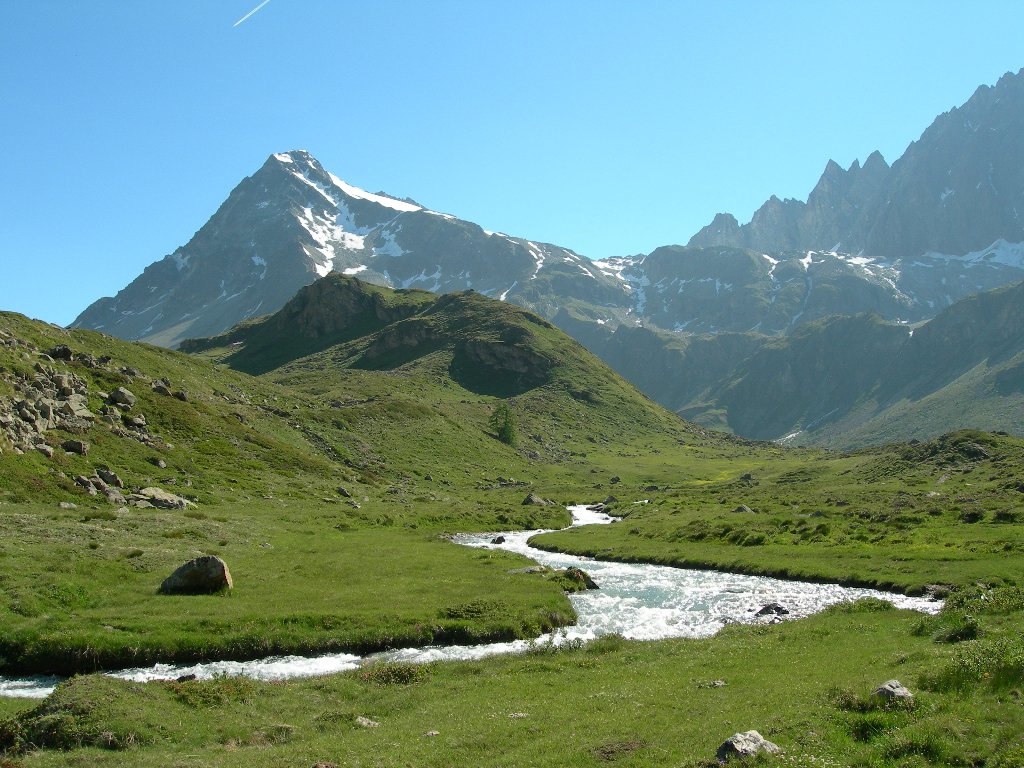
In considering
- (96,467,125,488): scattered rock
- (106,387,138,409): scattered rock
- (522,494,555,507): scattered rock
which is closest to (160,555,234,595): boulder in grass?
(96,467,125,488): scattered rock

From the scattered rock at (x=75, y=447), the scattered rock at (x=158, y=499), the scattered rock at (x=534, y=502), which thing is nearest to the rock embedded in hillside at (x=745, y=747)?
the scattered rock at (x=158, y=499)

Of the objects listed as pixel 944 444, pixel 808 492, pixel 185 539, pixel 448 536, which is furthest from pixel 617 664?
pixel 944 444

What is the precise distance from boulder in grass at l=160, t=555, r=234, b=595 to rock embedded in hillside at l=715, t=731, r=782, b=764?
3611 centimetres

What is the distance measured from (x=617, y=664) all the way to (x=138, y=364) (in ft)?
436

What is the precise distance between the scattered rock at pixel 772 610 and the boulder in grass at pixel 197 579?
36133 mm

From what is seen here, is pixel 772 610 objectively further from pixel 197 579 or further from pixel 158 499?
pixel 158 499

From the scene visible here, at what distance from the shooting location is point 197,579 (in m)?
44.4

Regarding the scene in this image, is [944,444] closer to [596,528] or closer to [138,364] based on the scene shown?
[596,528]

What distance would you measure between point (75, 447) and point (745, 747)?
79358 mm

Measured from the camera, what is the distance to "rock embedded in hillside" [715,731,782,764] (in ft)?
58.9

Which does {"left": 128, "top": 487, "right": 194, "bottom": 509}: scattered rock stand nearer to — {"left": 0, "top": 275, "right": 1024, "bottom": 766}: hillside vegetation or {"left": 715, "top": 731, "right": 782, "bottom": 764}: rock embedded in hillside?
{"left": 0, "top": 275, "right": 1024, "bottom": 766}: hillside vegetation

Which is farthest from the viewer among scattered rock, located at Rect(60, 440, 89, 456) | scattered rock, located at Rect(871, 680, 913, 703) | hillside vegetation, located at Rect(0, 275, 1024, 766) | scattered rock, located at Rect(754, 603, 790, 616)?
scattered rock, located at Rect(60, 440, 89, 456)

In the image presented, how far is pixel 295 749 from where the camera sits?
23156mm

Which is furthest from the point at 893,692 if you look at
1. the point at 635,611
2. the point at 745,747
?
the point at 635,611
